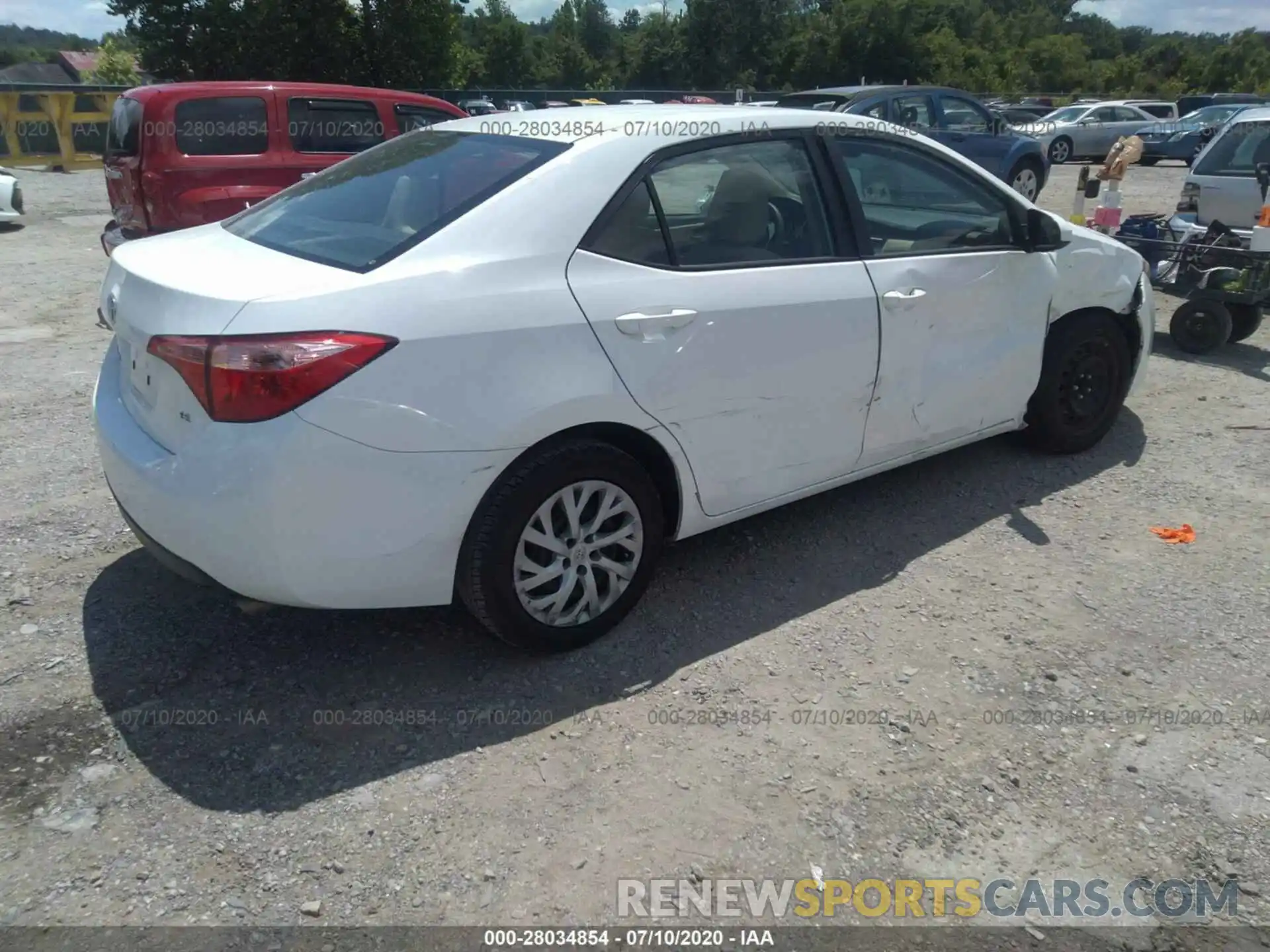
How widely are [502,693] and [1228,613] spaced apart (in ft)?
8.81

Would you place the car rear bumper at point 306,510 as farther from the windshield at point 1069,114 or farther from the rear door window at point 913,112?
the windshield at point 1069,114

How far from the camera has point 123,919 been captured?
7.68 feet

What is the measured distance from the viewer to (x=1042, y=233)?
4.37 meters

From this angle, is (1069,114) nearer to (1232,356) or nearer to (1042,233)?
(1232,356)

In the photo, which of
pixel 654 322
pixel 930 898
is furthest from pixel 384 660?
pixel 930 898

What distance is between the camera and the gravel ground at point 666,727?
254 centimetres

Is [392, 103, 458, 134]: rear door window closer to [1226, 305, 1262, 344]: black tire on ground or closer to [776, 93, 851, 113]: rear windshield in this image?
[776, 93, 851, 113]: rear windshield

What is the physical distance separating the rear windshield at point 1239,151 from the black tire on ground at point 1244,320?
2.33 meters

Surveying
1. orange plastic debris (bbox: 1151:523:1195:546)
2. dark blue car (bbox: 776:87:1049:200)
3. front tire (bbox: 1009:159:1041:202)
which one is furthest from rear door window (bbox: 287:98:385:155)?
front tire (bbox: 1009:159:1041:202)

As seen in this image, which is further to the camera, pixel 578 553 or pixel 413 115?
pixel 413 115

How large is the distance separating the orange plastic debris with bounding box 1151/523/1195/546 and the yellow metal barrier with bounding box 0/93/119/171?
903 inches

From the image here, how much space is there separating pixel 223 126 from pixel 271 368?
7261 millimetres

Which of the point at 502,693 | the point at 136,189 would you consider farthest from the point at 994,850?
the point at 136,189

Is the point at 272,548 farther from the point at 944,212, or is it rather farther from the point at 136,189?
the point at 136,189
